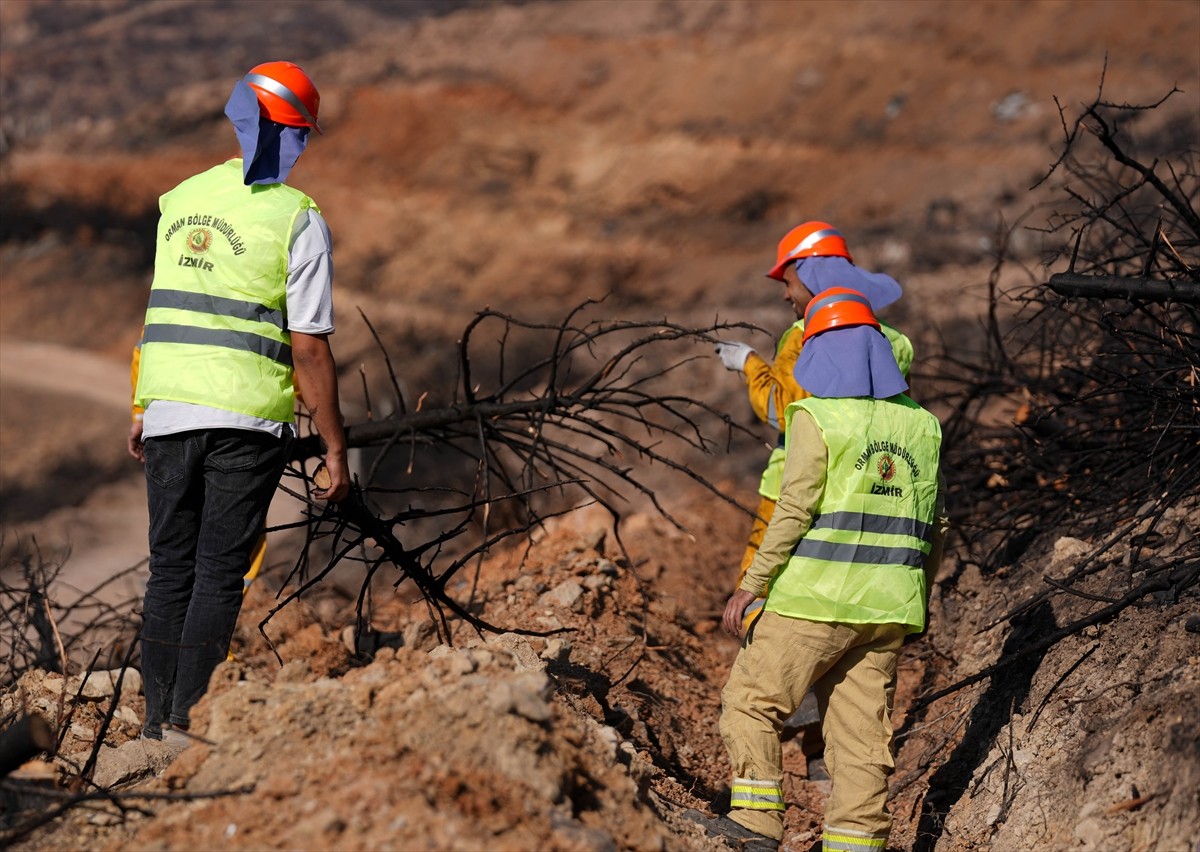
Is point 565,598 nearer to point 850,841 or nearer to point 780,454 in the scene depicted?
point 780,454

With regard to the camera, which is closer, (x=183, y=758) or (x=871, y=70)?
(x=183, y=758)

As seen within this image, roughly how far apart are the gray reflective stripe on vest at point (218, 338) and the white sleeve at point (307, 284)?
0.26 feet

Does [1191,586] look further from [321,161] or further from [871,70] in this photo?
[321,161]

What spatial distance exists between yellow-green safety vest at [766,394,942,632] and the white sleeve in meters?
1.31

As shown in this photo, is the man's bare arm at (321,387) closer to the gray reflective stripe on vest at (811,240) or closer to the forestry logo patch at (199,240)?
the forestry logo patch at (199,240)

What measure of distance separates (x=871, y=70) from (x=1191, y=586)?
16.3m

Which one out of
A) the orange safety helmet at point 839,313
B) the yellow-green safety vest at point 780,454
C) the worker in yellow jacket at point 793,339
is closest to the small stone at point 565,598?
the worker in yellow jacket at point 793,339

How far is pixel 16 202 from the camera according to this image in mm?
20188

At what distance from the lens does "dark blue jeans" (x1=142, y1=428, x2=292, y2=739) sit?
126 inches

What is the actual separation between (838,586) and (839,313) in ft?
2.68

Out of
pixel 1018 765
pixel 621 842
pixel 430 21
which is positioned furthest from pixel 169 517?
pixel 430 21

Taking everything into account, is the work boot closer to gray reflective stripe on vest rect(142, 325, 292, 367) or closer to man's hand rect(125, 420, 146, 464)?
gray reflective stripe on vest rect(142, 325, 292, 367)

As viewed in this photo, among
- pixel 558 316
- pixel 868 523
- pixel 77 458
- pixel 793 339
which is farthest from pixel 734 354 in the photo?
pixel 77 458

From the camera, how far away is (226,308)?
10.4ft
